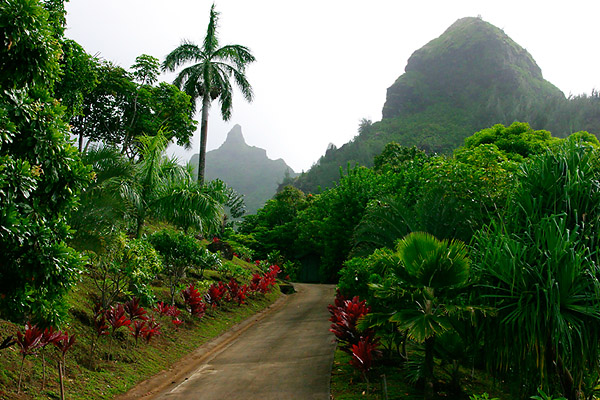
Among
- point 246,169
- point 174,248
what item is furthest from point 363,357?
point 246,169

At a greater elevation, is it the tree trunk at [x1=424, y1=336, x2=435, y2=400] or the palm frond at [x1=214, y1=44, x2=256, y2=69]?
the palm frond at [x1=214, y1=44, x2=256, y2=69]

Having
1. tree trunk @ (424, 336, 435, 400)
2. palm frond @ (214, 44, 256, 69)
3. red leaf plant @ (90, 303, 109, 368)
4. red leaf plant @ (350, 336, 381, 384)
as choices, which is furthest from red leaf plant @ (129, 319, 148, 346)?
palm frond @ (214, 44, 256, 69)

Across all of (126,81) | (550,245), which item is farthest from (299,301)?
(550,245)

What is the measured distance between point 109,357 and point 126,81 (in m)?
17.2

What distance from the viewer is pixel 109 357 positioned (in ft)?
26.3

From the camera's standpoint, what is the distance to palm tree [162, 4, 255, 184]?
→ 903 inches

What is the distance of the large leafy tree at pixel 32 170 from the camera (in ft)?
13.1

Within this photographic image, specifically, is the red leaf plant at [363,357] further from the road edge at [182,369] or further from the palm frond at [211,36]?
the palm frond at [211,36]

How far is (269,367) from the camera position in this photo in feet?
29.8

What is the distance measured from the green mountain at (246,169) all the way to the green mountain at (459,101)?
139ft

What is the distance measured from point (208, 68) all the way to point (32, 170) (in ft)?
65.7

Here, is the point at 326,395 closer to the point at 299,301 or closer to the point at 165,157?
the point at 165,157

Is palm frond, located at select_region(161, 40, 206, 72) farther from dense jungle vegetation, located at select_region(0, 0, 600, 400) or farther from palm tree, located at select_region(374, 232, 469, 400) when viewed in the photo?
palm tree, located at select_region(374, 232, 469, 400)

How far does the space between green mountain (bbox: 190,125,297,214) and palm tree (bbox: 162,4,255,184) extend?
271 ft
